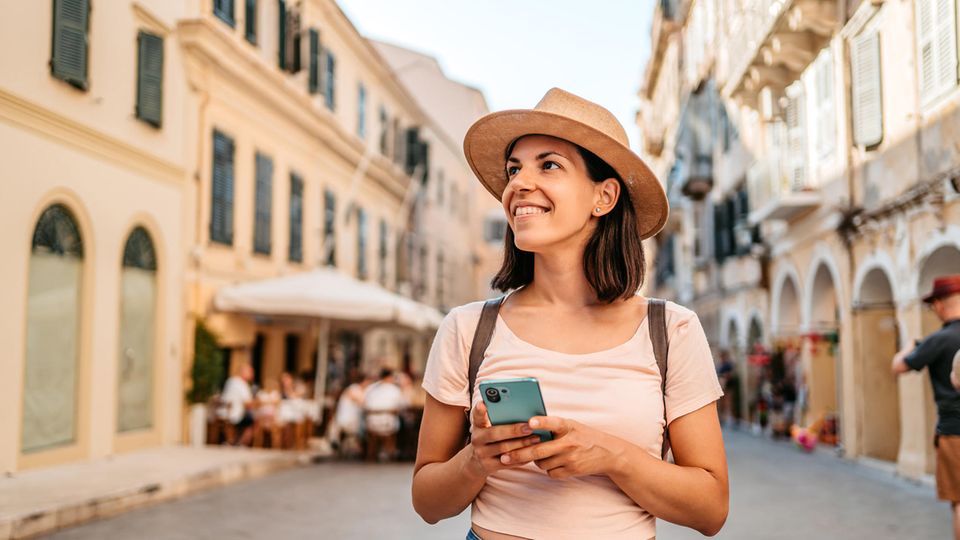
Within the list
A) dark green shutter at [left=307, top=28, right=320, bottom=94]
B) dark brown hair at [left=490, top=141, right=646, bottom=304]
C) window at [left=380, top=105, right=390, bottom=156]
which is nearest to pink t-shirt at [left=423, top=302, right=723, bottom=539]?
dark brown hair at [left=490, top=141, right=646, bottom=304]

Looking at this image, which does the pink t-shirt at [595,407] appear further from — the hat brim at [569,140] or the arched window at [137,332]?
the arched window at [137,332]

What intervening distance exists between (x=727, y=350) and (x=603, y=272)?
999 inches

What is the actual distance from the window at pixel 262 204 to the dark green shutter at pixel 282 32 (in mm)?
2067

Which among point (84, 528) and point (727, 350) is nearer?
point (84, 528)

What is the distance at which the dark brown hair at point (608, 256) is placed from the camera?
2.45 m

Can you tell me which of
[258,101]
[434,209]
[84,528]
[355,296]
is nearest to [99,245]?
[355,296]

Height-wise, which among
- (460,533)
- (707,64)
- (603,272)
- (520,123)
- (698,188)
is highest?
(707,64)

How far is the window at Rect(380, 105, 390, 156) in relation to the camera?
3058cm

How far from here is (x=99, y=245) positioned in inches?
530

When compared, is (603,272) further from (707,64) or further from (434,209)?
(434,209)

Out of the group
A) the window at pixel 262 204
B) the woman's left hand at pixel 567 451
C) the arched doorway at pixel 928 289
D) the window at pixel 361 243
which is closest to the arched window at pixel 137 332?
the window at pixel 262 204

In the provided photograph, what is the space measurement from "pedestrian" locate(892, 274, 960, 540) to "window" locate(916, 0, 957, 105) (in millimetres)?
7047

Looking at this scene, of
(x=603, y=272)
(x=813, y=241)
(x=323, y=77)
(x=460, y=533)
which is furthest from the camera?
(x=323, y=77)

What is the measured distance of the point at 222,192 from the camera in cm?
1762
